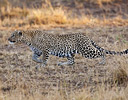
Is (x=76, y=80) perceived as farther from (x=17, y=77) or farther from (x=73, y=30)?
(x=73, y=30)

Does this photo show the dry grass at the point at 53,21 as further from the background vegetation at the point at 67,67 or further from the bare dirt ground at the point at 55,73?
the bare dirt ground at the point at 55,73

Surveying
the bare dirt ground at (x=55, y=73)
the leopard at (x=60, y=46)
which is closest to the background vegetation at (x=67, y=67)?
the bare dirt ground at (x=55, y=73)

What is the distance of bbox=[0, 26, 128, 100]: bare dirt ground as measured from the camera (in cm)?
882

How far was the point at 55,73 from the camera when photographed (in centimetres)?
1024

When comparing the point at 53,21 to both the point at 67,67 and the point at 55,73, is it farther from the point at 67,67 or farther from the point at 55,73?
the point at 55,73

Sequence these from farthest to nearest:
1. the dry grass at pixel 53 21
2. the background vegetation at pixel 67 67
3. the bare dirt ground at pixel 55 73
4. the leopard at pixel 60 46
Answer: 1. the dry grass at pixel 53 21
2. the leopard at pixel 60 46
3. the bare dirt ground at pixel 55 73
4. the background vegetation at pixel 67 67

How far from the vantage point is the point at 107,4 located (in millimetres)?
21391

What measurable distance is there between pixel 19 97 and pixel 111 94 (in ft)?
5.39

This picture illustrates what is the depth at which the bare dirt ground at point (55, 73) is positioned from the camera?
8.82 meters

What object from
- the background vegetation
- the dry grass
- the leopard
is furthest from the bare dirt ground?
the dry grass

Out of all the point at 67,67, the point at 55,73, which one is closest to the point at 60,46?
the point at 67,67

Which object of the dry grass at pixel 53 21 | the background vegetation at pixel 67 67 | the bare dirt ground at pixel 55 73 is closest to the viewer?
the background vegetation at pixel 67 67

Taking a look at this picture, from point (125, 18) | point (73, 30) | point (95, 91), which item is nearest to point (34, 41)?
point (95, 91)

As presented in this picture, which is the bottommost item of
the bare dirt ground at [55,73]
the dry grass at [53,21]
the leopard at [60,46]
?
the bare dirt ground at [55,73]
